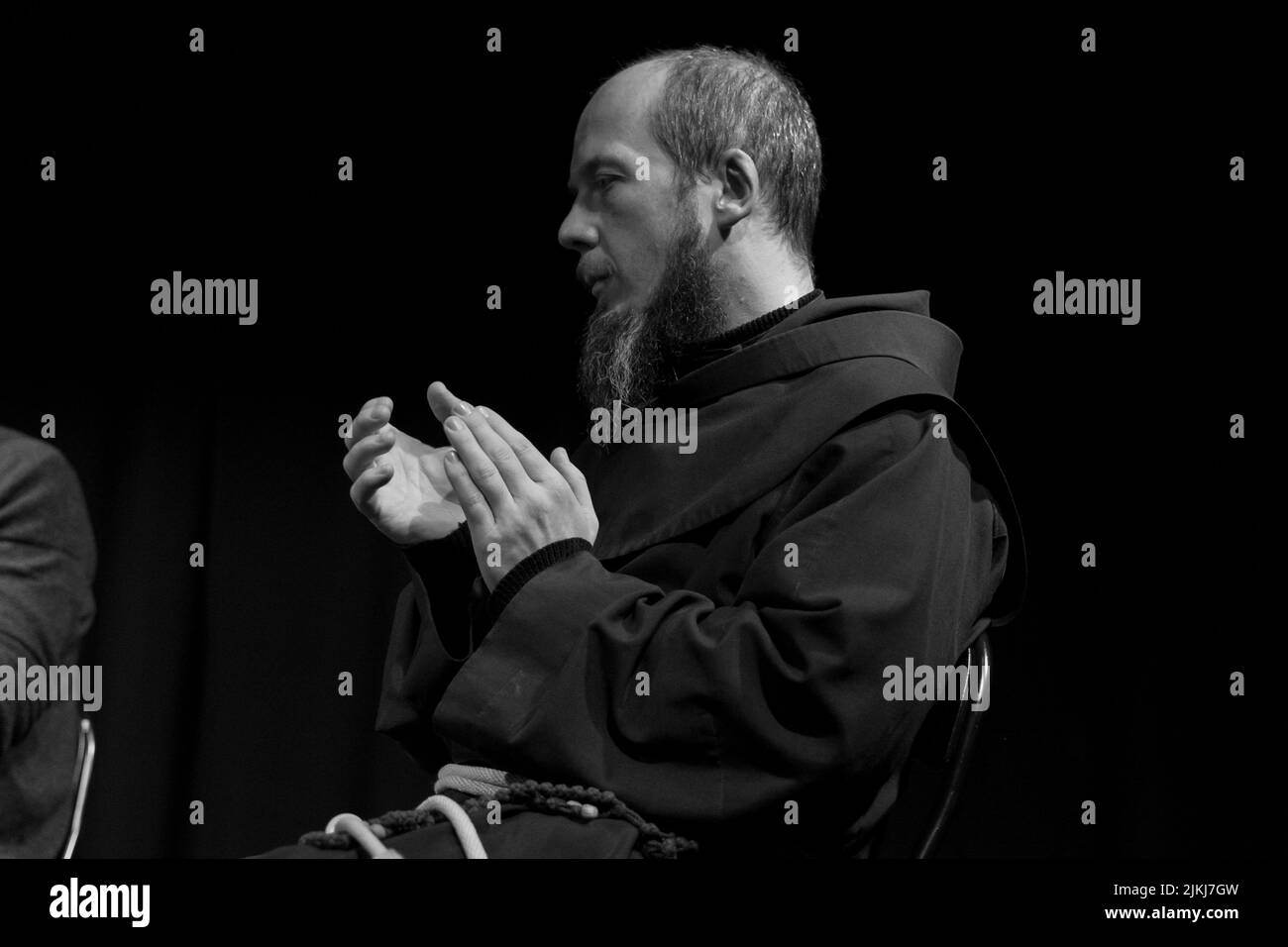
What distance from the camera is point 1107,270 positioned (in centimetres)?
291

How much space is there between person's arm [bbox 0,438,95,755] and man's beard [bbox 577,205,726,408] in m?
0.97

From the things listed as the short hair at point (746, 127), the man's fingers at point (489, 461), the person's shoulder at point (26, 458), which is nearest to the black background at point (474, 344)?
the person's shoulder at point (26, 458)

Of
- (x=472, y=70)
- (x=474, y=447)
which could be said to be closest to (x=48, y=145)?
(x=472, y=70)

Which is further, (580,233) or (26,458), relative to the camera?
(26,458)

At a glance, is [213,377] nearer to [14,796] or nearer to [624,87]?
[14,796]

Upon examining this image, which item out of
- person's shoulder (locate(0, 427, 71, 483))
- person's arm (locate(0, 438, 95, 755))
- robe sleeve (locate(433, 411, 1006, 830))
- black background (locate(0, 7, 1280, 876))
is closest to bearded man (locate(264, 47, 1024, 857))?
robe sleeve (locate(433, 411, 1006, 830))

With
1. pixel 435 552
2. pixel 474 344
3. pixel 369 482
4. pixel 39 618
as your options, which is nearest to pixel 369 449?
pixel 369 482

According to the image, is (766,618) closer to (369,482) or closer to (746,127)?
(369,482)

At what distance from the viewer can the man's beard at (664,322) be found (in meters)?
2.12

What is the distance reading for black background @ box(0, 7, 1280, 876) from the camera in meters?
2.93

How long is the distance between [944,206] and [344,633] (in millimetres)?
1474

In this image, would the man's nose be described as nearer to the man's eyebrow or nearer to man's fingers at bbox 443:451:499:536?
the man's eyebrow

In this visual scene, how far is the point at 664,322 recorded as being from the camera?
2.12m

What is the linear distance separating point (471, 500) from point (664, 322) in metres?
0.45
